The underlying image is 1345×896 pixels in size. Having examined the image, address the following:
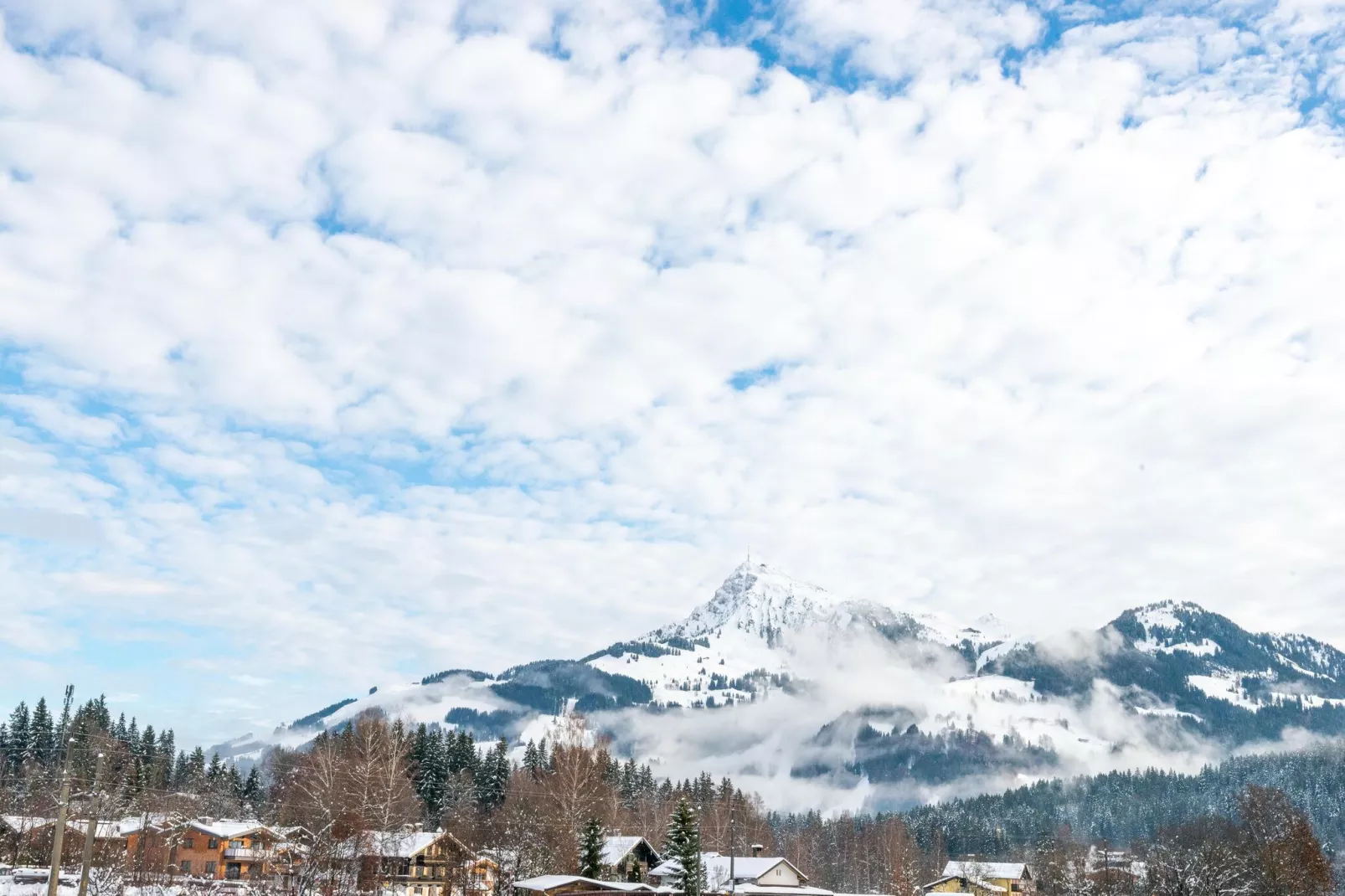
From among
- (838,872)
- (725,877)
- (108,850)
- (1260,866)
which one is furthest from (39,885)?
(838,872)

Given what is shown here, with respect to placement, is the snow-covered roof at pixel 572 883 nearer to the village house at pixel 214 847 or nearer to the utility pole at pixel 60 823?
the village house at pixel 214 847

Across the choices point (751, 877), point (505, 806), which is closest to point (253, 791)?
point (505, 806)

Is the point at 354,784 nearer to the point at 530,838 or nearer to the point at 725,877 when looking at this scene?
the point at 530,838

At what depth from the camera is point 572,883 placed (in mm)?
78875

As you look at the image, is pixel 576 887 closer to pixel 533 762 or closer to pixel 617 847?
pixel 617 847

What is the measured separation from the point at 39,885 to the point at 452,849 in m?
34.0

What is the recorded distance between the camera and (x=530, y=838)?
92.3 m

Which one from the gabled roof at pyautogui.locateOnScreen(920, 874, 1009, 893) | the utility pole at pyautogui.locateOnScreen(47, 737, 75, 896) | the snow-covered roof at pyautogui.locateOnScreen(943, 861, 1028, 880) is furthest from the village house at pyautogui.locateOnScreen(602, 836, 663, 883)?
the snow-covered roof at pyautogui.locateOnScreen(943, 861, 1028, 880)

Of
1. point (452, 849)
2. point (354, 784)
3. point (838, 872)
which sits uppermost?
point (354, 784)

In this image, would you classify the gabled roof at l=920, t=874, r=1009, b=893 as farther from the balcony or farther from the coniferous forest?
the balcony

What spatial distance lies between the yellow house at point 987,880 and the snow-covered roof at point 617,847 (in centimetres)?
5806

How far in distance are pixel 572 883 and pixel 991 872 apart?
9176 cm

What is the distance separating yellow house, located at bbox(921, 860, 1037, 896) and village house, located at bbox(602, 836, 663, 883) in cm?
5505

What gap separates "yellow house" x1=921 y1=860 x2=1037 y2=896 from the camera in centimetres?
14388
